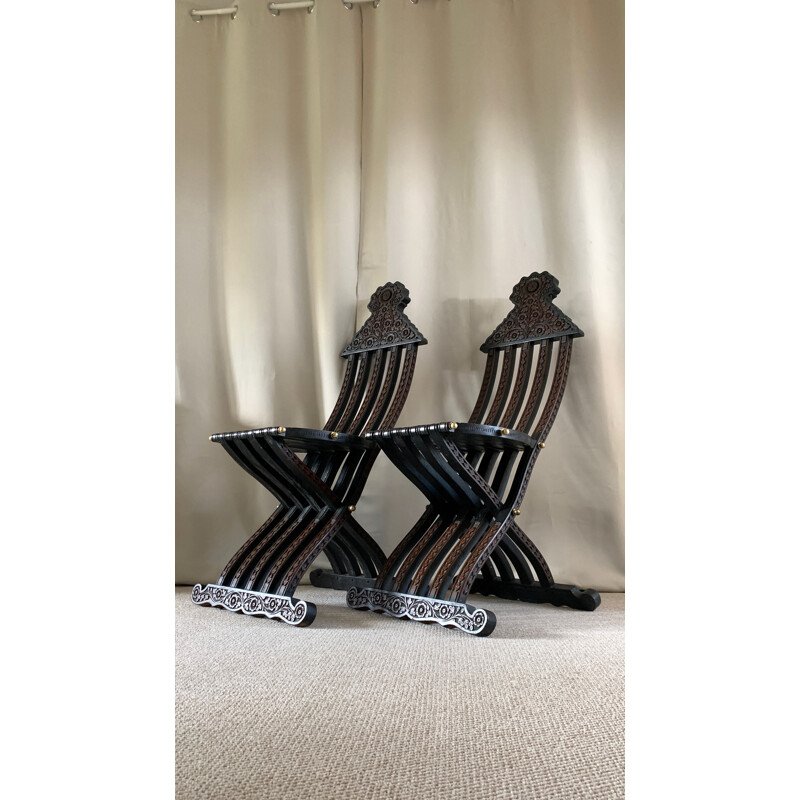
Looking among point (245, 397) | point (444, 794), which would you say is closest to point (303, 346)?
point (245, 397)

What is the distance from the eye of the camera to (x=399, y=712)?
118cm

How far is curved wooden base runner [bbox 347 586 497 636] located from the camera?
1798mm

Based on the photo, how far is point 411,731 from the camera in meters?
1.08

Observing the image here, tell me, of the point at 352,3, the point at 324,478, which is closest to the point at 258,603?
the point at 324,478

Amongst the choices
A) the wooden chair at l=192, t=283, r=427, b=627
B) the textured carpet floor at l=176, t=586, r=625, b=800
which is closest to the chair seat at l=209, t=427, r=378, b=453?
the wooden chair at l=192, t=283, r=427, b=627

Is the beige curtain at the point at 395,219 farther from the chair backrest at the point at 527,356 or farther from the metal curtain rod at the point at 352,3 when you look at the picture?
the chair backrest at the point at 527,356

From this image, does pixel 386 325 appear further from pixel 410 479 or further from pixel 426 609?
pixel 426 609

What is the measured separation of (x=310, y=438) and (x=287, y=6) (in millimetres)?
1989

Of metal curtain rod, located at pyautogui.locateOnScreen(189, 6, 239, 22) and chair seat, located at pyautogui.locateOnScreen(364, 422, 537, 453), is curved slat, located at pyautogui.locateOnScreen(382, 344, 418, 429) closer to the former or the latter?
chair seat, located at pyautogui.locateOnScreen(364, 422, 537, 453)
